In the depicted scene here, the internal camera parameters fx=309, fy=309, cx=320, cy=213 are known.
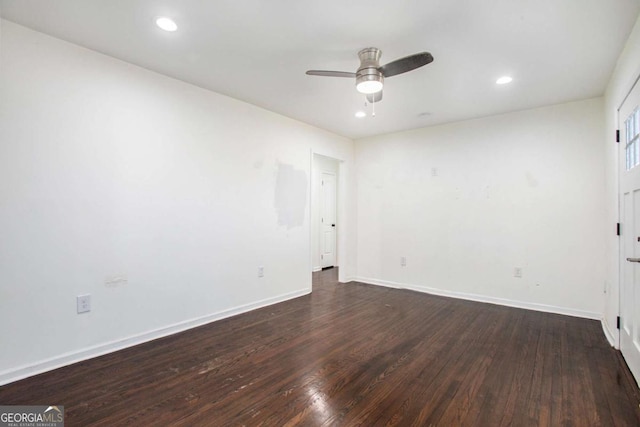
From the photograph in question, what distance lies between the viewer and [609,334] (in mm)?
2932

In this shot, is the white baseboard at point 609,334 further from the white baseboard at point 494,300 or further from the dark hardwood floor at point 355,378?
the white baseboard at point 494,300

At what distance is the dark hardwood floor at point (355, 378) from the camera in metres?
1.82

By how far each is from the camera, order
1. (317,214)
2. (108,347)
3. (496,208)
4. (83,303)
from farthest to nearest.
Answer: (317,214), (496,208), (108,347), (83,303)

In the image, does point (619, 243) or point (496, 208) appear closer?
point (619, 243)

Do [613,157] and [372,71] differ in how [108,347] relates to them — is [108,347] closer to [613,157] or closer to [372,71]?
[372,71]

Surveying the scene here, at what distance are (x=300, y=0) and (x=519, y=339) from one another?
3.40 metres

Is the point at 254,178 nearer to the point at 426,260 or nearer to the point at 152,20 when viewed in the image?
the point at 152,20

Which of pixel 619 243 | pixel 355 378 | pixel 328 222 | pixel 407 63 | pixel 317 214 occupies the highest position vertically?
pixel 407 63

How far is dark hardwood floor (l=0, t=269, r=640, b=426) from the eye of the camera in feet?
5.96

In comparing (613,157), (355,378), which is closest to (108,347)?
(355,378)

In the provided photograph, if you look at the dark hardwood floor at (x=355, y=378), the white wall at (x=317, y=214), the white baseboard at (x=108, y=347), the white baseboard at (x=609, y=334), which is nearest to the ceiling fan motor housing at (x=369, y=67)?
the dark hardwood floor at (x=355, y=378)

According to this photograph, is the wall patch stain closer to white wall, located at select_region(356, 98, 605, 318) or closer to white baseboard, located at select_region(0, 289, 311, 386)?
Answer: white baseboard, located at select_region(0, 289, 311, 386)

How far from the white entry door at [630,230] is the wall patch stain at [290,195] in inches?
133

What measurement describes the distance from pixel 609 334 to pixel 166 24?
15.2 feet
